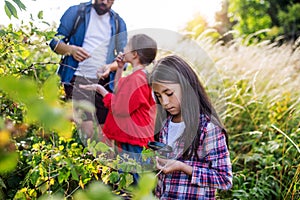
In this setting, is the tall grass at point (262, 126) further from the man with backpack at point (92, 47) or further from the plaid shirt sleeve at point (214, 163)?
the man with backpack at point (92, 47)

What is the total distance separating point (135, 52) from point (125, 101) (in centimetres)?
35

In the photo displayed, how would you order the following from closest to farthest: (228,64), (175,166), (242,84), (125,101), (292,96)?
(175,166)
(125,101)
(292,96)
(242,84)
(228,64)

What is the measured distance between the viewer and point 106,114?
9.25ft

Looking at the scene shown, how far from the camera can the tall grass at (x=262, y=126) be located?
8.42 ft

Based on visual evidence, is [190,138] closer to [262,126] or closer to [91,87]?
[91,87]

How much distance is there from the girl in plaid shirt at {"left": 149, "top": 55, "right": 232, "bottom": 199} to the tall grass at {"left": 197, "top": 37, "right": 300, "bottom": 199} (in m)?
0.63

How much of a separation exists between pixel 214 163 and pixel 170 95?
0.33 m

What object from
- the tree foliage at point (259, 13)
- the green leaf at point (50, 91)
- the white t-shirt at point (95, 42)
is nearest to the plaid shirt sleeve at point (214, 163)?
the white t-shirt at point (95, 42)

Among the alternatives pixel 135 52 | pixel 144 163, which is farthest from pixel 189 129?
pixel 135 52

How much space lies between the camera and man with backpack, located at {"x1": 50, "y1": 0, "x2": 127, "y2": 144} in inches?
107

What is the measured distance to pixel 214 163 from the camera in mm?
1757

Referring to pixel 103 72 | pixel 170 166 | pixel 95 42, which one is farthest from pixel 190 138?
pixel 95 42

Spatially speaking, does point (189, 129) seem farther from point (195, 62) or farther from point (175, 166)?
point (195, 62)

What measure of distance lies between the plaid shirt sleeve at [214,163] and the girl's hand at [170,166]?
0.04 m
